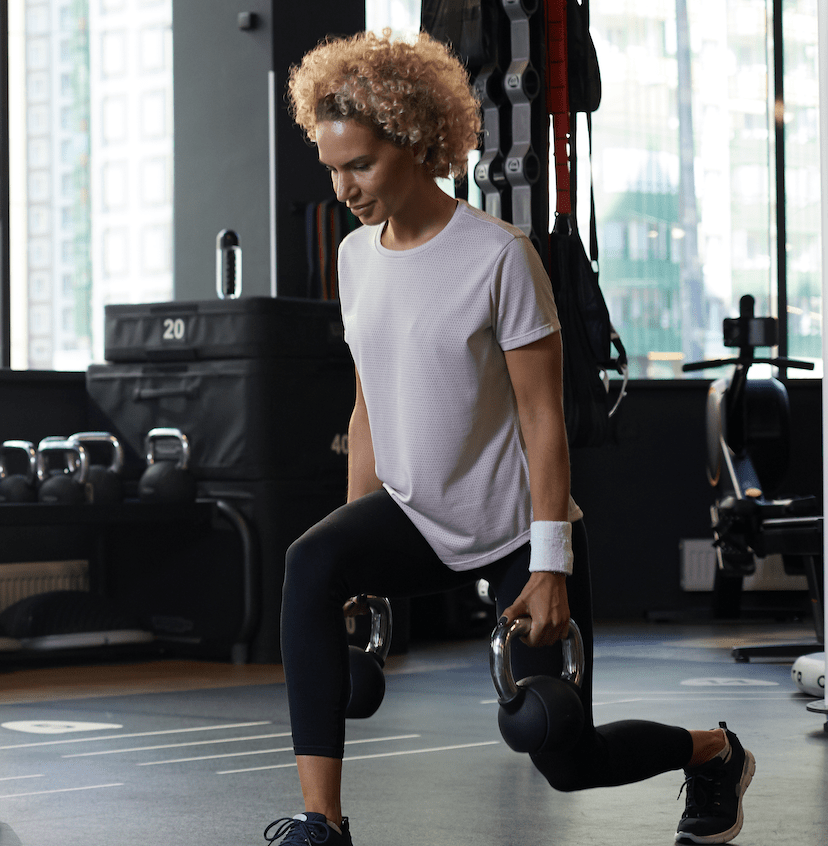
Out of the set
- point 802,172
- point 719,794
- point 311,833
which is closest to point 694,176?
point 802,172

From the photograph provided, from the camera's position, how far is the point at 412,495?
7.00 ft

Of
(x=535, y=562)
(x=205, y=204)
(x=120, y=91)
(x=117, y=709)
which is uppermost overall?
(x=120, y=91)

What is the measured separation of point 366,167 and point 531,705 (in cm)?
78

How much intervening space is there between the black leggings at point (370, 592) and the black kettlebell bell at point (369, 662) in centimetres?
9

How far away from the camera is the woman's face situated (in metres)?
2.06

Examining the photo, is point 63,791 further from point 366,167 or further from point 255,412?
point 255,412

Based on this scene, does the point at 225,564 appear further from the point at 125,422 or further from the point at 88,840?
the point at 88,840

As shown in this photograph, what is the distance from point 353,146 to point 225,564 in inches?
146

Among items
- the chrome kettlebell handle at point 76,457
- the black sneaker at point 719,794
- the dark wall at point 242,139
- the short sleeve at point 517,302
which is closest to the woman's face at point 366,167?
the short sleeve at point 517,302

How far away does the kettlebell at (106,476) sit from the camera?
5547 mm

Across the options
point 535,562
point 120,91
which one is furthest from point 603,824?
point 120,91

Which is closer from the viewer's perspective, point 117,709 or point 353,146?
point 353,146

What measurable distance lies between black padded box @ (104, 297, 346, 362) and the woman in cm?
328

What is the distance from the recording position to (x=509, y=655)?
2080 millimetres
